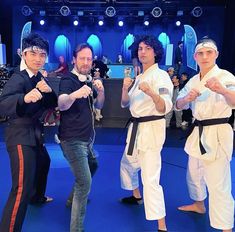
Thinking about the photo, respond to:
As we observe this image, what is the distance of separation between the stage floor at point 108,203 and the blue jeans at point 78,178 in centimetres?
32

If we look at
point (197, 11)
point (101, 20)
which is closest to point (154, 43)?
point (197, 11)

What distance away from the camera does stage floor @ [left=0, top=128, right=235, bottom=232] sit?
100 inches

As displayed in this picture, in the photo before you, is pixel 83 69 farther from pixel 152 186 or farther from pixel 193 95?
pixel 152 186

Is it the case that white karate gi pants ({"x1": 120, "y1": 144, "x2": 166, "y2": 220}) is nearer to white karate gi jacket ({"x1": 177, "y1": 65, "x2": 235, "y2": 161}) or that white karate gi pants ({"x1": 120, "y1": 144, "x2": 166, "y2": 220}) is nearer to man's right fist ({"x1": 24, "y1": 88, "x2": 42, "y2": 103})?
white karate gi jacket ({"x1": 177, "y1": 65, "x2": 235, "y2": 161})

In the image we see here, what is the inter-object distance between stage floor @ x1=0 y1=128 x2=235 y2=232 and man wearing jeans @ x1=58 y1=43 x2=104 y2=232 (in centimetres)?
41

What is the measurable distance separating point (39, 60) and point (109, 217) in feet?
4.75

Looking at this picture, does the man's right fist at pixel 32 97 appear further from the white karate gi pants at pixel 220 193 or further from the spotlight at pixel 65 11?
the spotlight at pixel 65 11

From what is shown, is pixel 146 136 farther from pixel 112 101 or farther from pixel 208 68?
pixel 112 101

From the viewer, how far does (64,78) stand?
7.57ft

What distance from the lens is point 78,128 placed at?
2.28m

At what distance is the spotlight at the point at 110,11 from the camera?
1136 cm

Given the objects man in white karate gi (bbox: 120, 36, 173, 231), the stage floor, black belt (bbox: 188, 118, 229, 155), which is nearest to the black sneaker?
the stage floor

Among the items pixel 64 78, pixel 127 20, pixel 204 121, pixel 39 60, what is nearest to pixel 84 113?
pixel 64 78

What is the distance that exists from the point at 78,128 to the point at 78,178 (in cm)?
36
